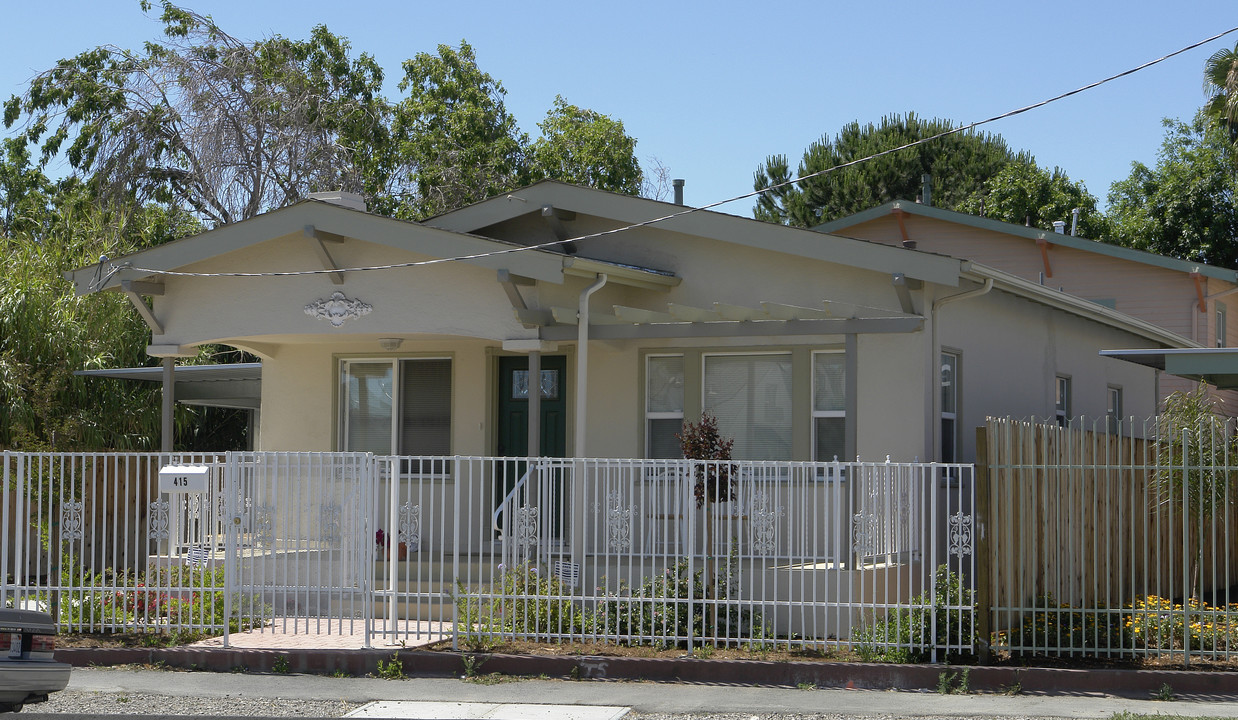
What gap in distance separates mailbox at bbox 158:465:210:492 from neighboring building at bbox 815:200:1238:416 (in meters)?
13.6

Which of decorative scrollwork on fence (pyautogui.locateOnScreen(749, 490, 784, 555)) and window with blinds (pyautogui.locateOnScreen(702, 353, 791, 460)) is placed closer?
decorative scrollwork on fence (pyautogui.locateOnScreen(749, 490, 784, 555))

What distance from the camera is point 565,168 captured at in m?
31.2

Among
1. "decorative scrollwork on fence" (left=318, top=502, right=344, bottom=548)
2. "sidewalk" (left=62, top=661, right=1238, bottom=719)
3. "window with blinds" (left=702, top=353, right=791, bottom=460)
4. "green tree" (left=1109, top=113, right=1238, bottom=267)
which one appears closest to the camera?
"sidewalk" (left=62, top=661, right=1238, bottom=719)

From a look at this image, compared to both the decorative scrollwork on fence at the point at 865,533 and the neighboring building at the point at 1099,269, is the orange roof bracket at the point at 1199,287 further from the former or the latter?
the decorative scrollwork on fence at the point at 865,533

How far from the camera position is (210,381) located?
60.5 ft

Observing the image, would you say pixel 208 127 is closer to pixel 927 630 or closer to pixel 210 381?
pixel 210 381

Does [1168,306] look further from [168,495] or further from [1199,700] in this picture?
[168,495]

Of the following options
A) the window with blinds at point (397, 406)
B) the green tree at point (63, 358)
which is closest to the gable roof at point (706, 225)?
the window with blinds at point (397, 406)

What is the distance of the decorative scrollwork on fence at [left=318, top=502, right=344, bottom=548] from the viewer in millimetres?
10898

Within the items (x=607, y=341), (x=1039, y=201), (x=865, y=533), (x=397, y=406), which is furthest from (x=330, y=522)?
(x=1039, y=201)

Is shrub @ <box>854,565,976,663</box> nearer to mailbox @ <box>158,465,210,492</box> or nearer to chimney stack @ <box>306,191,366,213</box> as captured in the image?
mailbox @ <box>158,465,210,492</box>

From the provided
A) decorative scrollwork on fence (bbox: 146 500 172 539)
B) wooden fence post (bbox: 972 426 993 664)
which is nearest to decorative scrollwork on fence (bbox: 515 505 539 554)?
decorative scrollwork on fence (bbox: 146 500 172 539)

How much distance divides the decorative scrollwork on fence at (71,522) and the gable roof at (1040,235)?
13176 millimetres

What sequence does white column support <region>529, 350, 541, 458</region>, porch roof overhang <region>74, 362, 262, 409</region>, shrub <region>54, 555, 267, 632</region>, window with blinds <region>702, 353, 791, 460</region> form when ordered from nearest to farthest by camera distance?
shrub <region>54, 555, 267, 632</region> → white column support <region>529, 350, 541, 458</region> → window with blinds <region>702, 353, 791, 460</region> → porch roof overhang <region>74, 362, 262, 409</region>
